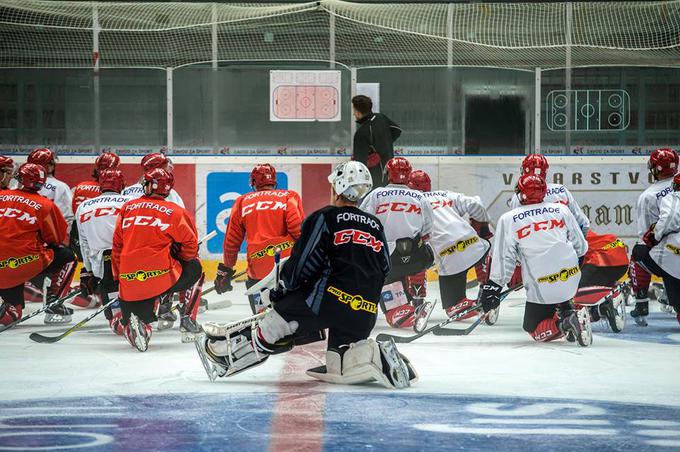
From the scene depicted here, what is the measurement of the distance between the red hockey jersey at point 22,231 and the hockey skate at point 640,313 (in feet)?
12.1

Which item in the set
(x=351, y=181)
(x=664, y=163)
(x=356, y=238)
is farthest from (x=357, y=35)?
(x=356, y=238)

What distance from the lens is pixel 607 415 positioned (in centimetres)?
431

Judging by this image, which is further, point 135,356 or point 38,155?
point 38,155

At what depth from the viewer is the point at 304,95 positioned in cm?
1016

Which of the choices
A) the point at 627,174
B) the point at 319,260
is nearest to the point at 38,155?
the point at 319,260

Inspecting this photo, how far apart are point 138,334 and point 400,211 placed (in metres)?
2.00

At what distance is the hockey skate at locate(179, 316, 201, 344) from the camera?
259 inches

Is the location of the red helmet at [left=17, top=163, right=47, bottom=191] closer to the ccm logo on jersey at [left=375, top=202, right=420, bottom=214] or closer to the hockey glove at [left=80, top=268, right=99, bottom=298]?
the hockey glove at [left=80, top=268, right=99, bottom=298]

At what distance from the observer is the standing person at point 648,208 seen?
746 cm

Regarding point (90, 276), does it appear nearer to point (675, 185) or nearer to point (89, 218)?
point (89, 218)

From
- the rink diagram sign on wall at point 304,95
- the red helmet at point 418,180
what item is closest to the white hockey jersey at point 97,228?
the red helmet at point 418,180

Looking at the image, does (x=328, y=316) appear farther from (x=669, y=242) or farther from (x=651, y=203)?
(x=651, y=203)

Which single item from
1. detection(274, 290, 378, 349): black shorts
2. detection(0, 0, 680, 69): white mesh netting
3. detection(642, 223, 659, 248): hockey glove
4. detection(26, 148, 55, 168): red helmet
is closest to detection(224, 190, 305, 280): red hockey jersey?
detection(26, 148, 55, 168): red helmet

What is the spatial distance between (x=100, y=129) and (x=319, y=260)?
5.70 m
